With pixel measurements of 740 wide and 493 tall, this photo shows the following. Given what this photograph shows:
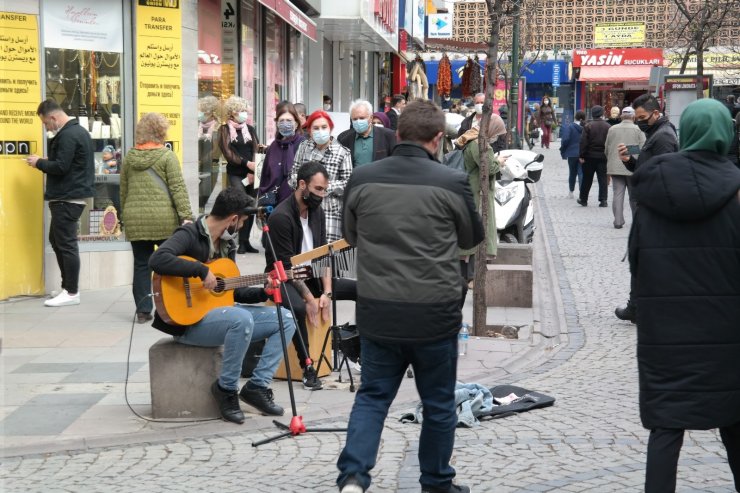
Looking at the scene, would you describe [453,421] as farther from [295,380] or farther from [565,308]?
[565,308]

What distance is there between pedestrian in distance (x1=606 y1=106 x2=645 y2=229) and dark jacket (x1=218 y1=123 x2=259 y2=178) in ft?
21.7

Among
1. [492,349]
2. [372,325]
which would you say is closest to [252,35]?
[492,349]

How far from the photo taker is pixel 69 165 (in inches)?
414

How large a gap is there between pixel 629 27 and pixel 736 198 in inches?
2376

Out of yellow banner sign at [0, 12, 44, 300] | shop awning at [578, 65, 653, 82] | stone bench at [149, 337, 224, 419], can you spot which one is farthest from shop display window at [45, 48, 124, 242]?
shop awning at [578, 65, 653, 82]

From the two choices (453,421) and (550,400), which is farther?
(550,400)

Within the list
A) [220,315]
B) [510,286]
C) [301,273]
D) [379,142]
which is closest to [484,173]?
[510,286]

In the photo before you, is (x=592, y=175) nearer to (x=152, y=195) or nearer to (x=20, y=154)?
(x=20, y=154)

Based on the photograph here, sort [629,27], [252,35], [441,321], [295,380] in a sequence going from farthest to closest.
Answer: [629,27] < [252,35] < [295,380] < [441,321]

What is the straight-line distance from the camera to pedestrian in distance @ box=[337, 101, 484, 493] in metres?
5.00

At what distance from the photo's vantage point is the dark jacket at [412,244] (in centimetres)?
499

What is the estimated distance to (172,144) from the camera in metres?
12.5

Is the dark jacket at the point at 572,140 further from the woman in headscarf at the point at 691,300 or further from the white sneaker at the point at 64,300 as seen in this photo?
the woman in headscarf at the point at 691,300

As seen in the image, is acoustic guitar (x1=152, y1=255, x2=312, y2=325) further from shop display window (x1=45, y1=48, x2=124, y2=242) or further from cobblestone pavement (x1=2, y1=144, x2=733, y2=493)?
shop display window (x1=45, y1=48, x2=124, y2=242)
